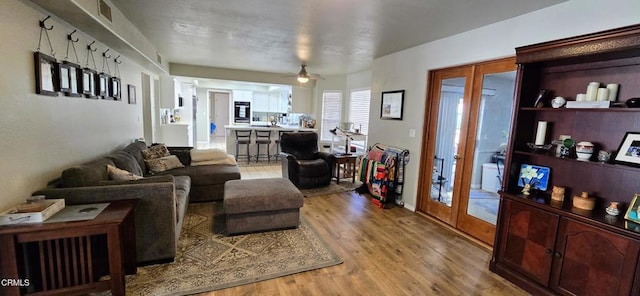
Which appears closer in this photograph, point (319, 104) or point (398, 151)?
→ point (398, 151)

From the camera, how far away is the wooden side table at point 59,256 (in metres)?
1.69

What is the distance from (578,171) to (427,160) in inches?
70.1

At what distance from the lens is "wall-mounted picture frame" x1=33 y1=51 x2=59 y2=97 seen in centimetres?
216

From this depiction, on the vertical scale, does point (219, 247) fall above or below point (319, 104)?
below

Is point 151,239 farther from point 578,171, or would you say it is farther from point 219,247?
point 578,171

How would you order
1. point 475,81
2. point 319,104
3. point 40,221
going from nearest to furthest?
point 40,221
point 475,81
point 319,104

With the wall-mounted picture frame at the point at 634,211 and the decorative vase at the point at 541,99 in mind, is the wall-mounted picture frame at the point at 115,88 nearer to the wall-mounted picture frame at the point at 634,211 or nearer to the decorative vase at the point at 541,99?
the decorative vase at the point at 541,99

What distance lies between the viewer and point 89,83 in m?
2.97

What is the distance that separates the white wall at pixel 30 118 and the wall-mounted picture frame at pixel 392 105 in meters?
3.90

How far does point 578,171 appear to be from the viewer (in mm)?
2279

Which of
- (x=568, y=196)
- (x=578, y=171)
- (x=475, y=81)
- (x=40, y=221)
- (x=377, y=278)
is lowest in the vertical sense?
(x=377, y=278)

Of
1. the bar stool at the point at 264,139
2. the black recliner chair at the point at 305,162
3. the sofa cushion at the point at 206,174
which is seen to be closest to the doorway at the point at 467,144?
the black recliner chair at the point at 305,162

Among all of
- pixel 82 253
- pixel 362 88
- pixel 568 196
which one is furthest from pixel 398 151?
pixel 82 253

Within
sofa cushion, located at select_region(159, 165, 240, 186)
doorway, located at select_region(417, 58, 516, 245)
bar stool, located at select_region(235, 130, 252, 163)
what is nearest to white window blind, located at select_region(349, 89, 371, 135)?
doorway, located at select_region(417, 58, 516, 245)
